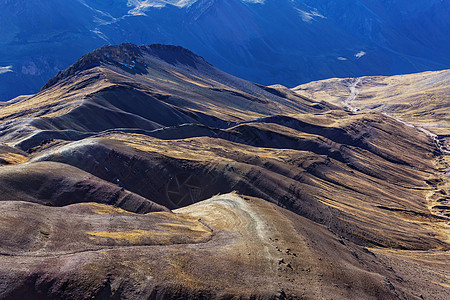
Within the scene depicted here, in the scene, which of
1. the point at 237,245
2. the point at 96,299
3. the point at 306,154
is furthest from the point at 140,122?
the point at 96,299

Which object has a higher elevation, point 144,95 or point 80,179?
point 144,95

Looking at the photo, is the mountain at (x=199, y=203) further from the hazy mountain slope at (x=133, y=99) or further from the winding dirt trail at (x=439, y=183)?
the hazy mountain slope at (x=133, y=99)

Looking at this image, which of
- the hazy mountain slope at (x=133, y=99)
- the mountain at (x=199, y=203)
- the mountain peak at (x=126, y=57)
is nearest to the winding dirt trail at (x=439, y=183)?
the mountain at (x=199, y=203)

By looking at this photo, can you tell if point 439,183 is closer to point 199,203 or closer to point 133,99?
point 199,203

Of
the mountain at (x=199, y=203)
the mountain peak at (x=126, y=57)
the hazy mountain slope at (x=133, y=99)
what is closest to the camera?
the mountain at (x=199, y=203)

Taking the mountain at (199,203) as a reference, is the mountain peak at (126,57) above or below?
above

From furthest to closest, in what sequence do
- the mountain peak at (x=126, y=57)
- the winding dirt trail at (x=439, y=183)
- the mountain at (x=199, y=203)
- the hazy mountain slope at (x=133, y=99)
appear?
the mountain peak at (x=126, y=57) < the hazy mountain slope at (x=133, y=99) < the winding dirt trail at (x=439, y=183) < the mountain at (x=199, y=203)

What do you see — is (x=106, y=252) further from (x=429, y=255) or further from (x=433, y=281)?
(x=429, y=255)
